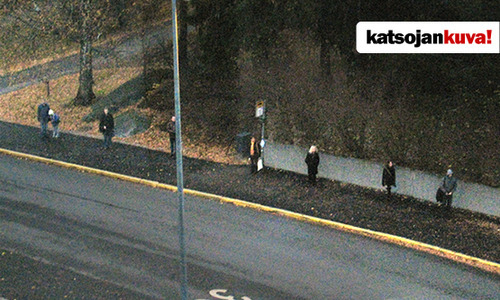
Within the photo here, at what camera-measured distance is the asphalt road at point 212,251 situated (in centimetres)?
1271

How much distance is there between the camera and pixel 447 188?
17.3 m

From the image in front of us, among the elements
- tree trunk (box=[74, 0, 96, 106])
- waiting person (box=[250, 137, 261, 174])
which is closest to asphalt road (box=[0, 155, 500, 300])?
waiting person (box=[250, 137, 261, 174])

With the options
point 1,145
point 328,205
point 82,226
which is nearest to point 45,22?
point 1,145

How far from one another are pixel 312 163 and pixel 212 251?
6065 millimetres

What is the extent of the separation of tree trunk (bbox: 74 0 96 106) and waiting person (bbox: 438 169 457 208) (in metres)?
16.7

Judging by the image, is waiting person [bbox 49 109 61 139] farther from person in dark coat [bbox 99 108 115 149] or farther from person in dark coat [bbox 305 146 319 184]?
person in dark coat [bbox 305 146 319 184]

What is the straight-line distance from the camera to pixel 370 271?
13562mm

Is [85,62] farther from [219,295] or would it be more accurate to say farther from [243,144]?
[219,295]

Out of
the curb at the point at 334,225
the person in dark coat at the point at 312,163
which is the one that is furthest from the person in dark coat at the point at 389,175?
the curb at the point at 334,225

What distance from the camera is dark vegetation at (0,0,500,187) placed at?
18.2 m

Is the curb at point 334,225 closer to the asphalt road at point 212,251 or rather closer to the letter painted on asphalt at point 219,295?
the asphalt road at point 212,251

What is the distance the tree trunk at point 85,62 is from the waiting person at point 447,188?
54.9ft

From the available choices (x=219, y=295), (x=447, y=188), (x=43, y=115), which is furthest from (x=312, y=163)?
(x=43, y=115)

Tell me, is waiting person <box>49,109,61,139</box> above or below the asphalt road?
above
